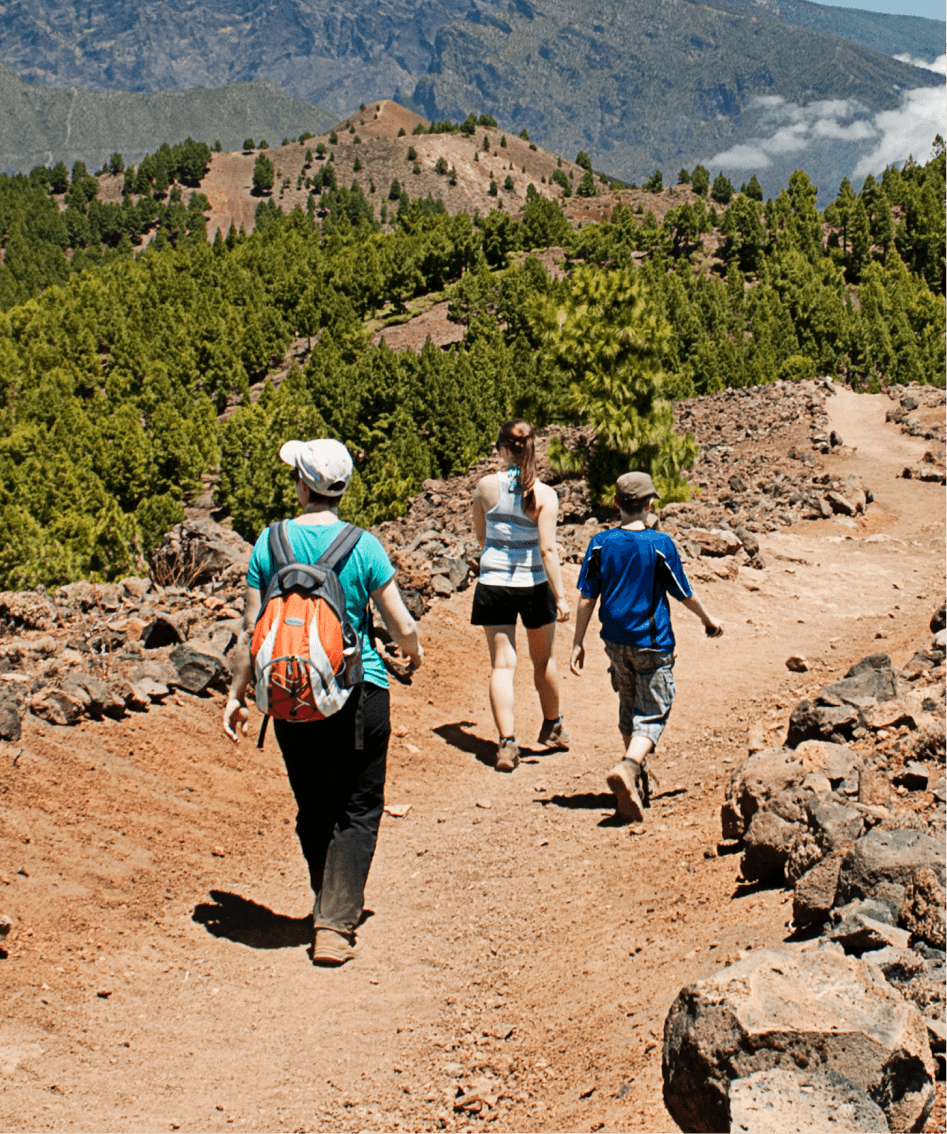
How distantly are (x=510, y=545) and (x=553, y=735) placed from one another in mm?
1549

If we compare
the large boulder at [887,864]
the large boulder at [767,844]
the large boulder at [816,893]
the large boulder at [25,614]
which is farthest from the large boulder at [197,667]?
the large boulder at [887,864]

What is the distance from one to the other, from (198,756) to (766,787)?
12.0ft

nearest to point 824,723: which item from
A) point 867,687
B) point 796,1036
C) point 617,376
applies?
point 867,687

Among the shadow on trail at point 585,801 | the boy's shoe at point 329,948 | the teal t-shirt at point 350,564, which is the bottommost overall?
the shadow on trail at point 585,801

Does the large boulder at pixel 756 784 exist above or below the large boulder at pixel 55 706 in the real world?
above

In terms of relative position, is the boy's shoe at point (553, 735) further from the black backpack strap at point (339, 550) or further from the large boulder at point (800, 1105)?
the large boulder at point (800, 1105)

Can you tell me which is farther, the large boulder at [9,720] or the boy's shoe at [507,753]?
the boy's shoe at [507,753]

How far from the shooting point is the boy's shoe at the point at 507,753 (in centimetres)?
747

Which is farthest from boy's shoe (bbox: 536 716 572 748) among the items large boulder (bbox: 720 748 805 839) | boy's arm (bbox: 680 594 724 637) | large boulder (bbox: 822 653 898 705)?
large boulder (bbox: 720 748 805 839)

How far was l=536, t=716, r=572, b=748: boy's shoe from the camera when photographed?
779 cm

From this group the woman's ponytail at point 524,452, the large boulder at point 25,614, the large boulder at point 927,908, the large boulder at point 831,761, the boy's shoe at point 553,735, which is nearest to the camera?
the large boulder at point 927,908

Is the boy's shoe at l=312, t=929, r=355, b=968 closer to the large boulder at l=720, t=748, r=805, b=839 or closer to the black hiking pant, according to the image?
the black hiking pant

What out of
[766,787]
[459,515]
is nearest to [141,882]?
[766,787]

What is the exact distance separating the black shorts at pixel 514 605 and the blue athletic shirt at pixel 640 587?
1045 millimetres
